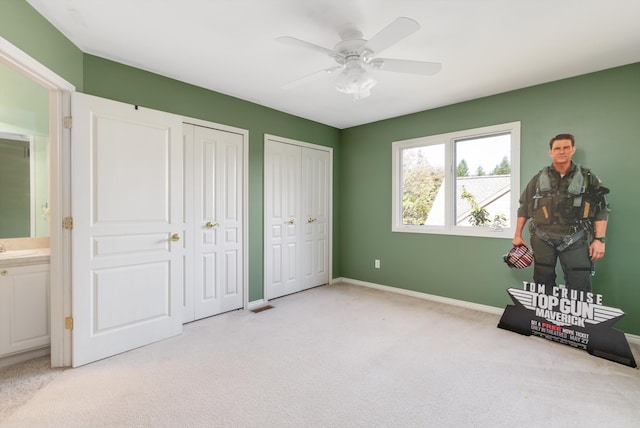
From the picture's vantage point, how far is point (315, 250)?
469cm

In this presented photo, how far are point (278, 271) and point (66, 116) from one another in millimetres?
2766

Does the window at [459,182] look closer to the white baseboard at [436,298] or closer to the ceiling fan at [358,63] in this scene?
the white baseboard at [436,298]

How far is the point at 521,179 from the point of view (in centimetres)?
330

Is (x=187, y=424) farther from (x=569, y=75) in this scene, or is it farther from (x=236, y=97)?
(x=569, y=75)

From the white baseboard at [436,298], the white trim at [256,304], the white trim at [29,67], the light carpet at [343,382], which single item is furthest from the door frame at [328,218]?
the white trim at [29,67]

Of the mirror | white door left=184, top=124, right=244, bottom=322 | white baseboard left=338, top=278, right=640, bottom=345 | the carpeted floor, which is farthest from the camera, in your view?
white baseboard left=338, top=278, right=640, bottom=345

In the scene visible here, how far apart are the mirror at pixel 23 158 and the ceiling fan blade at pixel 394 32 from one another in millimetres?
3163

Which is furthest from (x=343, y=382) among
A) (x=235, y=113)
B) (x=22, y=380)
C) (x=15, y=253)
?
(x=235, y=113)

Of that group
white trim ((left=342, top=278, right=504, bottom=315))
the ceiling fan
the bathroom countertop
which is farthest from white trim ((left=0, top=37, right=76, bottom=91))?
white trim ((left=342, top=278, right=504, bottom=315))

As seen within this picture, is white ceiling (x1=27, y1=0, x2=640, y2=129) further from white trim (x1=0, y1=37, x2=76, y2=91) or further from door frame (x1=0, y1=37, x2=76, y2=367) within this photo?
door frame (x1=0, y1=37, x2=76, y2=367)

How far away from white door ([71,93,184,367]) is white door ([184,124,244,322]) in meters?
0.35

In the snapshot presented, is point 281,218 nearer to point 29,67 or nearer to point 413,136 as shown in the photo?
point 413,136

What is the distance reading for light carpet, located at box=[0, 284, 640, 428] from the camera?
1.79m

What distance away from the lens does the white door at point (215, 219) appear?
3268 millimetres
